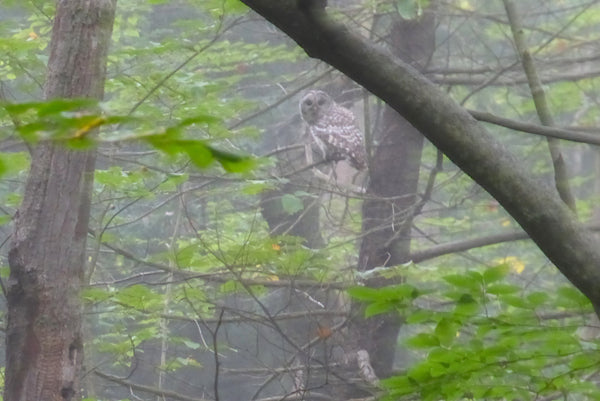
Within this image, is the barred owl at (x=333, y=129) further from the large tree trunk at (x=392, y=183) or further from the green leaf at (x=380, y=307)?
the green leaf at (x=380, y=307)

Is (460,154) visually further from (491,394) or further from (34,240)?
(34,240)

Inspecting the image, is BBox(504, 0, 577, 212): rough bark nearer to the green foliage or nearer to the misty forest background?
the misty forest background

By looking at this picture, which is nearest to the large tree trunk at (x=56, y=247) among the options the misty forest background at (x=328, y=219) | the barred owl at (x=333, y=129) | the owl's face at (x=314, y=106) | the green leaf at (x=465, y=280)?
the misty forest background at (x=328, y=219)

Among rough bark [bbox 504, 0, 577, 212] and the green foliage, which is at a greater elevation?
rough bark [bbox 504, 0, 577, 212]

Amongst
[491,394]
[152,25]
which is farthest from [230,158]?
[152,25]

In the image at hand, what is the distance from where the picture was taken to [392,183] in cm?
625

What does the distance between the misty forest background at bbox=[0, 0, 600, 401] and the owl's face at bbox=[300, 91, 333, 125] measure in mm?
237

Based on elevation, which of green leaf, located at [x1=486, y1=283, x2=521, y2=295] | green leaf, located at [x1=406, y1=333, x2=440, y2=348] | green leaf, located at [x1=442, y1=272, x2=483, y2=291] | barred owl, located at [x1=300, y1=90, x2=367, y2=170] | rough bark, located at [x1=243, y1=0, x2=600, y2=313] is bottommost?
green leaf, located at [x1=406, y1=333, x2=440, y2=348]

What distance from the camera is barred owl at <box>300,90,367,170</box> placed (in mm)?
6480

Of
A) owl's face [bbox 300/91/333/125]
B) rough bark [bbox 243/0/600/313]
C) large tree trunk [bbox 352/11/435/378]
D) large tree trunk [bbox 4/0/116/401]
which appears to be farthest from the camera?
owl's face [bbox 300/91/333/125]

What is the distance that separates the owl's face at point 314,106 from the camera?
22.8ft

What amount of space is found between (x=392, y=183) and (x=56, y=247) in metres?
3.61

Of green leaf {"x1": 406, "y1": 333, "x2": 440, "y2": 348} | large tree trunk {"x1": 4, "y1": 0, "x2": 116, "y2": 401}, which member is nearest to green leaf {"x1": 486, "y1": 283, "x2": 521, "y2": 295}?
green leaf {"x1": 406, "y1": 333, "x2": 440, "y2": 348}

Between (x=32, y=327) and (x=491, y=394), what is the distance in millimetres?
1704
